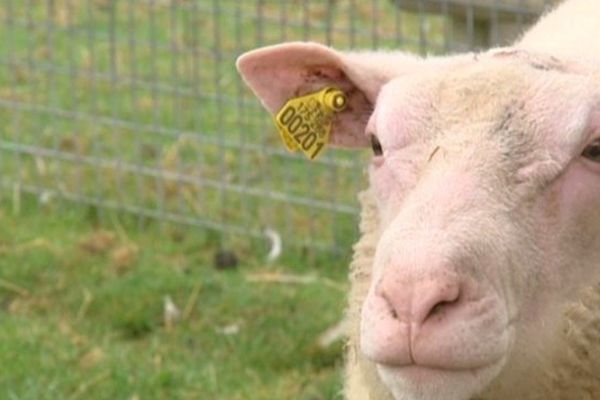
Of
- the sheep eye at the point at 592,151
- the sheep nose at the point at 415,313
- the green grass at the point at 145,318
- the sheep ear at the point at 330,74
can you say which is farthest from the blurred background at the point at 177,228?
the sheep nose at the point at 415,313

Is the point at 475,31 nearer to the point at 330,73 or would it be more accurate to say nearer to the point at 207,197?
the point at 207,197

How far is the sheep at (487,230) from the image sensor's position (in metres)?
3.35

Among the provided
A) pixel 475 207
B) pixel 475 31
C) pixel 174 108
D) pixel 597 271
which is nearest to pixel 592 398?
pixel 597 271

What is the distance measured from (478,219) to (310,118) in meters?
1.00

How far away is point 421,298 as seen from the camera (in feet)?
10.8

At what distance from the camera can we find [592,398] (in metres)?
3.88

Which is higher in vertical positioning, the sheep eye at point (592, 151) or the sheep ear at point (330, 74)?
the sheep eye at point (592, 151)

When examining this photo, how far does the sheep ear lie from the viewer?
13.9ft

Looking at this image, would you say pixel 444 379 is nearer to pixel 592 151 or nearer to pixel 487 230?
pixel 487 230

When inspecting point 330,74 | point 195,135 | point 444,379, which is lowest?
point 195,135

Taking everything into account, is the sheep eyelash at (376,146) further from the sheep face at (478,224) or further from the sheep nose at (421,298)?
the sheep nose at (421,298)

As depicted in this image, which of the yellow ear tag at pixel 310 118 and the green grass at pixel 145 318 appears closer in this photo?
the yellow ear tag at pixel 310 118

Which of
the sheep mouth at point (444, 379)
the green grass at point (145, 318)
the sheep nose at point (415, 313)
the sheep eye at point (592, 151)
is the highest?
the sheep eye at point (592, 151)

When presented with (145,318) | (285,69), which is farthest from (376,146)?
(145,318)
